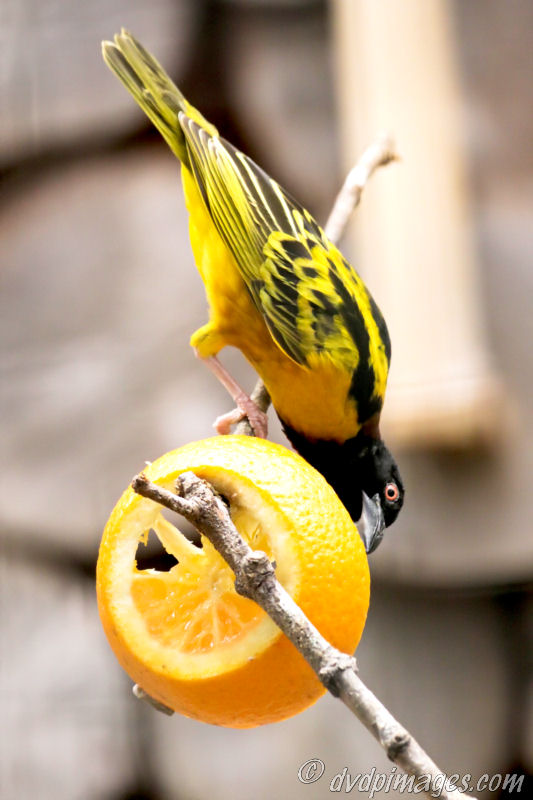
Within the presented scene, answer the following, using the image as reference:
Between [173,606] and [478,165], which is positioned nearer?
[173,606]

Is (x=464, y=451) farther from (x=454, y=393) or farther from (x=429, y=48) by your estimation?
(x=429, y=48)

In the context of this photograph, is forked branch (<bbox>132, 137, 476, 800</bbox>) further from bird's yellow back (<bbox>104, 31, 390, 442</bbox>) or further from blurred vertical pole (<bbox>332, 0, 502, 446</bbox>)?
blurred vertical pole (<bbox>332, 0, 502, 446</bbox>)

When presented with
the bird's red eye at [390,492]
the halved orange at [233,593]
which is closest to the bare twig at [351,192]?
the bird's red eye at [390,492]

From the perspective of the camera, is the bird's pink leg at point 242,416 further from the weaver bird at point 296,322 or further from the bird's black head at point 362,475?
the bird's black head at point 362,475

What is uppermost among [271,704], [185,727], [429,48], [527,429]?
[429,48]

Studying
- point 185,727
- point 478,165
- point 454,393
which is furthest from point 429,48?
point 185,727

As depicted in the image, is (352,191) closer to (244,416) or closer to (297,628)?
(244,416)

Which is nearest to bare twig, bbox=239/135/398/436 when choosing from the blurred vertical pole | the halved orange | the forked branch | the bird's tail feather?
the bird's tail feather

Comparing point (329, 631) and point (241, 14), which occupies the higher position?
point (241, 14)
